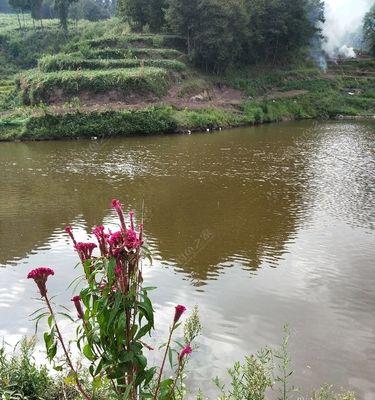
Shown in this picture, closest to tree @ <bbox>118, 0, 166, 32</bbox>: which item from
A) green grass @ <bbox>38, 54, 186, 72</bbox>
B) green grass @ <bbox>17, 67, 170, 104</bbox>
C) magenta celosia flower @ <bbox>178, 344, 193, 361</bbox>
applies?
green grass @ <bbox>38, 54, 186, 72</bbox>

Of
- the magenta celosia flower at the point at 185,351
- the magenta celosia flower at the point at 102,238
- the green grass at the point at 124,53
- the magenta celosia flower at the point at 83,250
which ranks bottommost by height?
the magenta celosia flower at the point at 185,351

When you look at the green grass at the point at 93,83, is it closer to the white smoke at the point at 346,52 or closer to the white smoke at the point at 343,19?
the white smoke at the point at 346,52

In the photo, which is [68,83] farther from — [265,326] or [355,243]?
[265,326]

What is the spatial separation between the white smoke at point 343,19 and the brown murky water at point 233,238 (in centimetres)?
3981

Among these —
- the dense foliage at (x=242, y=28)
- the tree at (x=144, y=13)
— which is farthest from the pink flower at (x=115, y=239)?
the tree at (x=144, y=13)

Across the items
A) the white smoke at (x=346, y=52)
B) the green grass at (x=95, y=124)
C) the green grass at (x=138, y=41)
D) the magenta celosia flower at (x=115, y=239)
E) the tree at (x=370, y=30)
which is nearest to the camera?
the magenta celosia flower at (x=115, y=239)

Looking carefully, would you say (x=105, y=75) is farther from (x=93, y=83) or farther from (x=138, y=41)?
(x=138, y=41)

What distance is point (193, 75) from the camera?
40719mm

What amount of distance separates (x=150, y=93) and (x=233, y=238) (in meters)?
24.8

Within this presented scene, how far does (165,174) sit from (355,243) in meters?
9.60

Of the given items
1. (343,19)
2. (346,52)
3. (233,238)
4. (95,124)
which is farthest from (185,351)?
(343,19)

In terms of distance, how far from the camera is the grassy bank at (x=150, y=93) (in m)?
31.1

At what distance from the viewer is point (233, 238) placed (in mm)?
12086

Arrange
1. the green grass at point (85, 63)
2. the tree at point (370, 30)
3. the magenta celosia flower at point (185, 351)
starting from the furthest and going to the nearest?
1. the tree at point (370, 30)
2. the green grass at point (85, 63)
3. the magenta celosia flower at point (185, 351)
